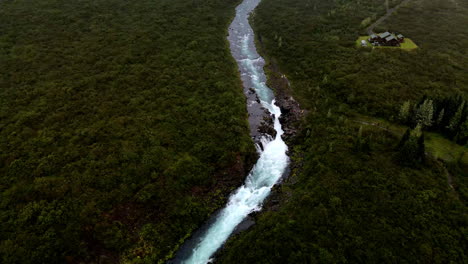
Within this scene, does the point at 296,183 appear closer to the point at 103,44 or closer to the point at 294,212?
the point at 294,212

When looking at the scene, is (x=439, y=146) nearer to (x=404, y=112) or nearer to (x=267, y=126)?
(x=404, y=112)

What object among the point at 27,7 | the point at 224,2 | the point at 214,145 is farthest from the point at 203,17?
the point at 214,145

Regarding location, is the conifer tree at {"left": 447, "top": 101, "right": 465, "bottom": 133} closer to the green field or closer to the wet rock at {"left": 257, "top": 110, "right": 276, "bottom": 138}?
the wet rock at {"left": 257, "top": 110, "right": 276, "bottom": 138}

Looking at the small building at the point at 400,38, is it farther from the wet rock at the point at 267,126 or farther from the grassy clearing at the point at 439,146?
the wet rock at the point at 267,126

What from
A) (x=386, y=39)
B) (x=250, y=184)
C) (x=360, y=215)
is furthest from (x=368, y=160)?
(x=386, y=39)

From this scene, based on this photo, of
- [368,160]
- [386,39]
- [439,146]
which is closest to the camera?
[368,160]

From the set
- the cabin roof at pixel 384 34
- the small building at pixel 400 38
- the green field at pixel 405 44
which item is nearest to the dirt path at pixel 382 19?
the cabin roof at pixel 384 34

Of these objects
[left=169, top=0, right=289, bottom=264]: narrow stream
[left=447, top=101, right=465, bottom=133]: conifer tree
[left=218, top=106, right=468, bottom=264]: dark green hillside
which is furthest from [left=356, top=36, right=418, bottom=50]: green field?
[left=218, top=106, right=468, bottom=264]: dark green hillside
